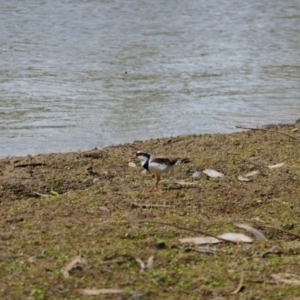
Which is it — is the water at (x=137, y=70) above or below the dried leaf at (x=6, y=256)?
below

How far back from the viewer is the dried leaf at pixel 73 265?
4616 mm

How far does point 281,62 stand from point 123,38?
10.5ft

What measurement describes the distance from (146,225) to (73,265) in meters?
0.86

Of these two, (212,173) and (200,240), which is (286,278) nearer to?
(200,240)

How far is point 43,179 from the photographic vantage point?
274 inches

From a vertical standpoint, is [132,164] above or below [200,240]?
below

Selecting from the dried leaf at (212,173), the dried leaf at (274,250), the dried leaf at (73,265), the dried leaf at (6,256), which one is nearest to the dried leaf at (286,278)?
the dried leaf at (274,250)

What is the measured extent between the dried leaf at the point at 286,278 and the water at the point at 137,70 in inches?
172

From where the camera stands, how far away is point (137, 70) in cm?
1265

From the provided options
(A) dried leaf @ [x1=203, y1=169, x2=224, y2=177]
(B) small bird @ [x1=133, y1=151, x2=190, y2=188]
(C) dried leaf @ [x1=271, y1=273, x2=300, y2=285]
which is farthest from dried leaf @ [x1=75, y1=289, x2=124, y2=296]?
(A) dried leaf @ [x1=203, y1=169, x2=224, y2=177]

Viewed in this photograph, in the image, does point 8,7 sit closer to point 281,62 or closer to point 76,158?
point 281,62

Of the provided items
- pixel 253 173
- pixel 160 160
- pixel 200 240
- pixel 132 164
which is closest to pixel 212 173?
pixel 253 173

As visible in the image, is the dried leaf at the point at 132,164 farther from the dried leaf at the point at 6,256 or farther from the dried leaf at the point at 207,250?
the dried leaf at the point at 6,256

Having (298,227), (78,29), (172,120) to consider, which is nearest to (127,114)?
(172,120)
